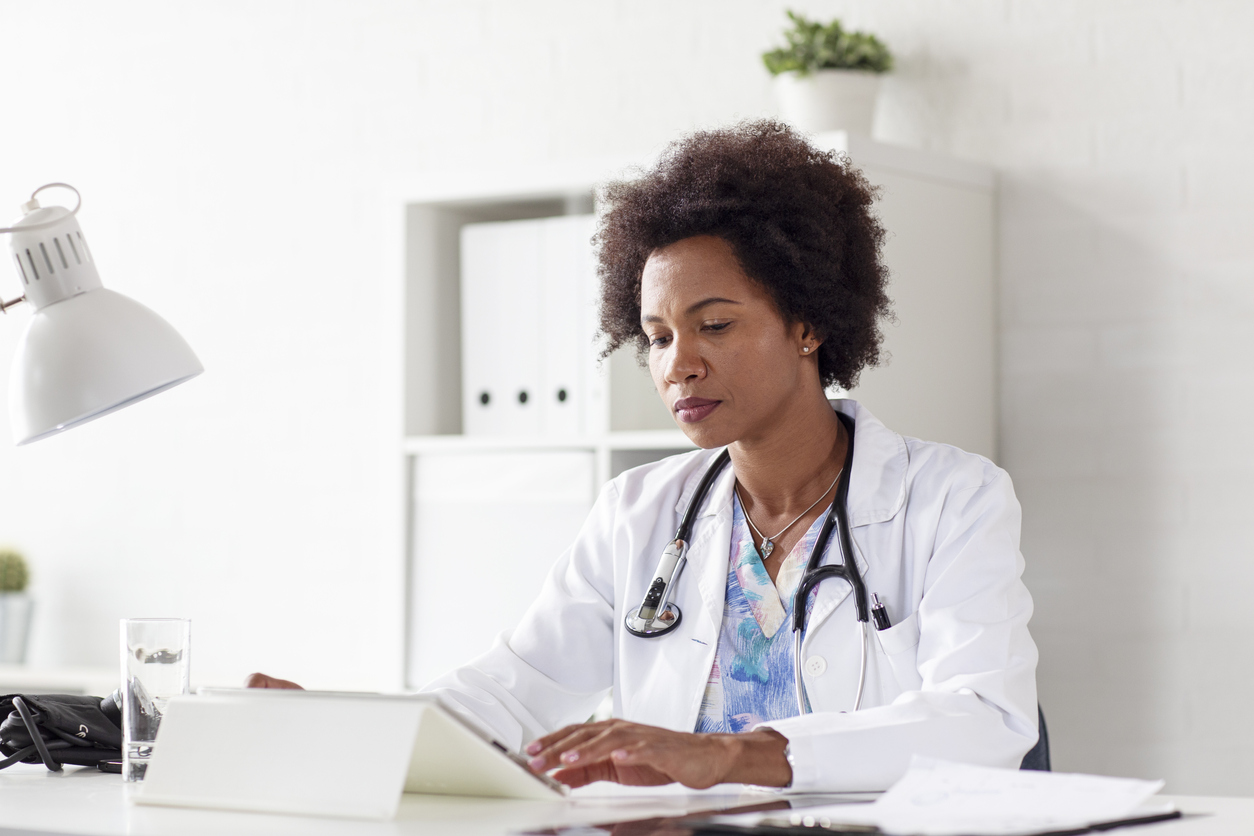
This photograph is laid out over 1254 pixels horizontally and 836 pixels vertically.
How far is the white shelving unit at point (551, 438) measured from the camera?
8.05 feet

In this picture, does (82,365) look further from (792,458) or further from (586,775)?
(792,458)

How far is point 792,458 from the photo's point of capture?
1.84 metres

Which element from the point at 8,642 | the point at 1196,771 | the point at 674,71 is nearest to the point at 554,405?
the point at 674,71

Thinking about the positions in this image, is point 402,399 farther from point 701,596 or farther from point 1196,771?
point 1196,771

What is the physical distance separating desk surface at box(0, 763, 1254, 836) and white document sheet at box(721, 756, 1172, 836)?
0.03m

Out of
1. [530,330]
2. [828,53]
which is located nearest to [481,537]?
[530,330]

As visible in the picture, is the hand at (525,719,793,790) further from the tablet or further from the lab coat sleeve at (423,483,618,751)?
the lab coat sleeve at (423,483,618,751)

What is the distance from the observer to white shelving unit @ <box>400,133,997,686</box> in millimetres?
2455

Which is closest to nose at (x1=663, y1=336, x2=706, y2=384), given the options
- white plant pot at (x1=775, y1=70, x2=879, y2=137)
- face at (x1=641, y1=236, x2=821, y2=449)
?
face at (x1=641, y1=236, x2=821, y2=449)

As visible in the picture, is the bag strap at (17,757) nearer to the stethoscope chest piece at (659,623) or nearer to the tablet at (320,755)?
the tablet at (320,755)

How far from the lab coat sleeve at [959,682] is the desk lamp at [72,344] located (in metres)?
0.67

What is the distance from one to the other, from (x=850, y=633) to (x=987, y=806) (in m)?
0.62

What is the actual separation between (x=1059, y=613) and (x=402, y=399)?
1.27 metres

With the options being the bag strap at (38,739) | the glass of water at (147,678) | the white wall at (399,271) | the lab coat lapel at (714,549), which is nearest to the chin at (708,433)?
the lab coat lapel at (714,549)
